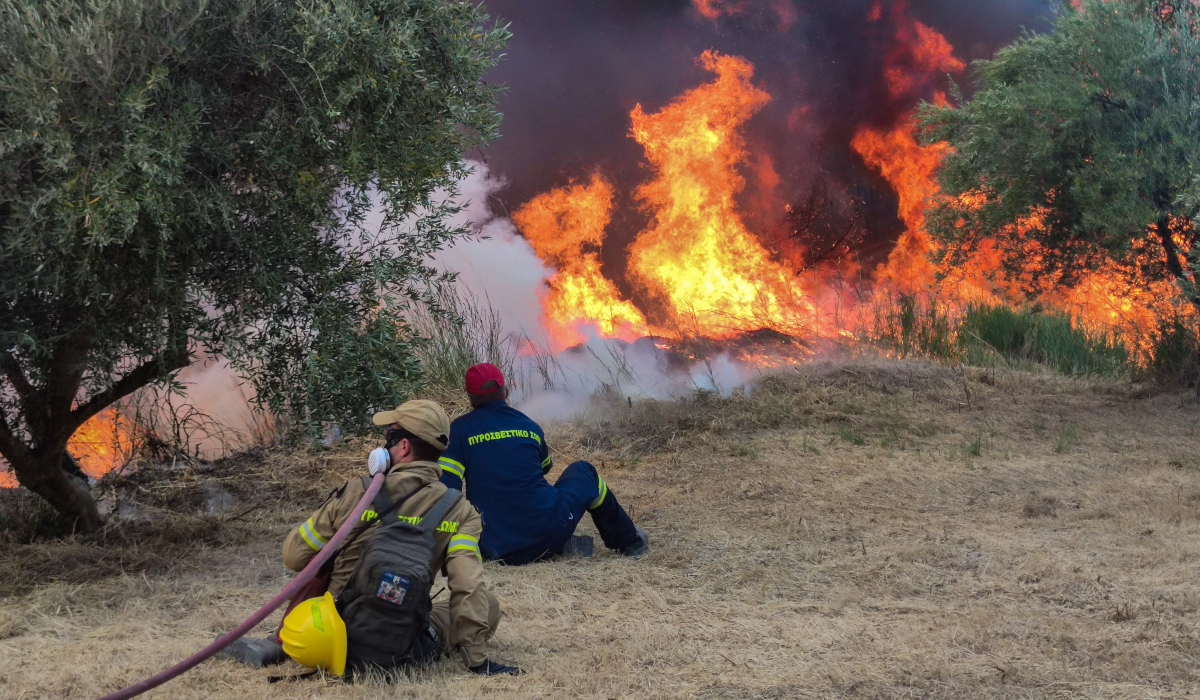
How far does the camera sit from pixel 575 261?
13.6 meters

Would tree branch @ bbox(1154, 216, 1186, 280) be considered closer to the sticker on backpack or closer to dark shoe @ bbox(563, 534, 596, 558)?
dark shoe @ bbox(563, 534, 596, 558)

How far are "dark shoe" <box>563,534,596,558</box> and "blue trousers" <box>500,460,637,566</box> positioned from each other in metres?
0.05

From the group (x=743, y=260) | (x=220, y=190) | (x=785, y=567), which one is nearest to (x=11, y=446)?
(x=220, y=190)

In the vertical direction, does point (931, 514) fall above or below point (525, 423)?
below

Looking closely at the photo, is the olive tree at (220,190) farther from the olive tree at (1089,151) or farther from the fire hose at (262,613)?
the olive tree at (1089,151)

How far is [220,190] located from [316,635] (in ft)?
8.60

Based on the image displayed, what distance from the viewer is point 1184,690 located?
12.0 feet

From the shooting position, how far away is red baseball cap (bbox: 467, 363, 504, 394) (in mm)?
5742

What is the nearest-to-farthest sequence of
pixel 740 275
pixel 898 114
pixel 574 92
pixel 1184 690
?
pixel 1184 690 < pixel 740 275 < pixel 574 92 < pixel 898 114

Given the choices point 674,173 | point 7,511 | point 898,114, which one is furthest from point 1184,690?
point 898,114

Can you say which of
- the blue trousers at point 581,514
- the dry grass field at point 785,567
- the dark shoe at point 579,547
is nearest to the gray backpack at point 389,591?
the dry grass field at point 785,567

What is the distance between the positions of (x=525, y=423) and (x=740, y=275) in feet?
27.0

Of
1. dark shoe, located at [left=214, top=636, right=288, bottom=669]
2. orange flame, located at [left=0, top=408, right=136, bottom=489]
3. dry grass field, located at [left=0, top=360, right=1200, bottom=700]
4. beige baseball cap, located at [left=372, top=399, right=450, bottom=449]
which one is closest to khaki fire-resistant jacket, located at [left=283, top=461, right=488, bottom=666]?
beige baseball cap, located at [left=372, top=399, right=450, bottom=449]

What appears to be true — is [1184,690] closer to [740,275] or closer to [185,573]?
[185,573]
